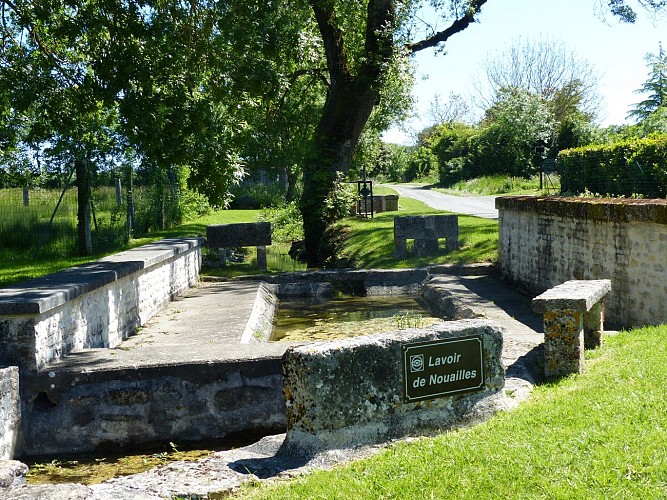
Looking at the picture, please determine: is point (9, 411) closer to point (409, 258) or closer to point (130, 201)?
point (409, 258)

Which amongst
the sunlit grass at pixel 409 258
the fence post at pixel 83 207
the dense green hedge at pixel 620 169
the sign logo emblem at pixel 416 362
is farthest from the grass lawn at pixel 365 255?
the sign logo emblem at pixel 416 362

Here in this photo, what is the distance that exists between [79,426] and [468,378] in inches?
159

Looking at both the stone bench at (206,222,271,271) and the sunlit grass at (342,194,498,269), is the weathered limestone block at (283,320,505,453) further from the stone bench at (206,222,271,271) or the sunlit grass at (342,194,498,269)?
the stone bench at (206,222,271,271)

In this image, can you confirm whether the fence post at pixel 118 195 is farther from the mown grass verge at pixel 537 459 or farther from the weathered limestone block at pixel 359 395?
the mown grass verge at pixel 537 459

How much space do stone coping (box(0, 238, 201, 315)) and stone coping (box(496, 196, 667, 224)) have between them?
6270 mm

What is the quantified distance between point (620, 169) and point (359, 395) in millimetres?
7888

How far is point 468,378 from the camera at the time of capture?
576cm

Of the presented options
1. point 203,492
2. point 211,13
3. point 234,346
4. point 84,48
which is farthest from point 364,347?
point 84,48

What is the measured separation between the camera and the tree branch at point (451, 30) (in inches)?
746

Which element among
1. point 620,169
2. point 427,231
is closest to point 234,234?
point 427,231

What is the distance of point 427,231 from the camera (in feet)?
55.9

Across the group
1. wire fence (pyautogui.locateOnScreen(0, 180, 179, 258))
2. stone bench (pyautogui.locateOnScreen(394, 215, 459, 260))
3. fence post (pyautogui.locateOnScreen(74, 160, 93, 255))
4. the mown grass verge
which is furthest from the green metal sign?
wire fence (pyautogui.locateOnScreen(0, 180, 179, 258))

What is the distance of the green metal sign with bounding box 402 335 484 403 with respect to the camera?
5516 millimetres

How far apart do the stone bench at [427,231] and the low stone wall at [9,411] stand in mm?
10867
